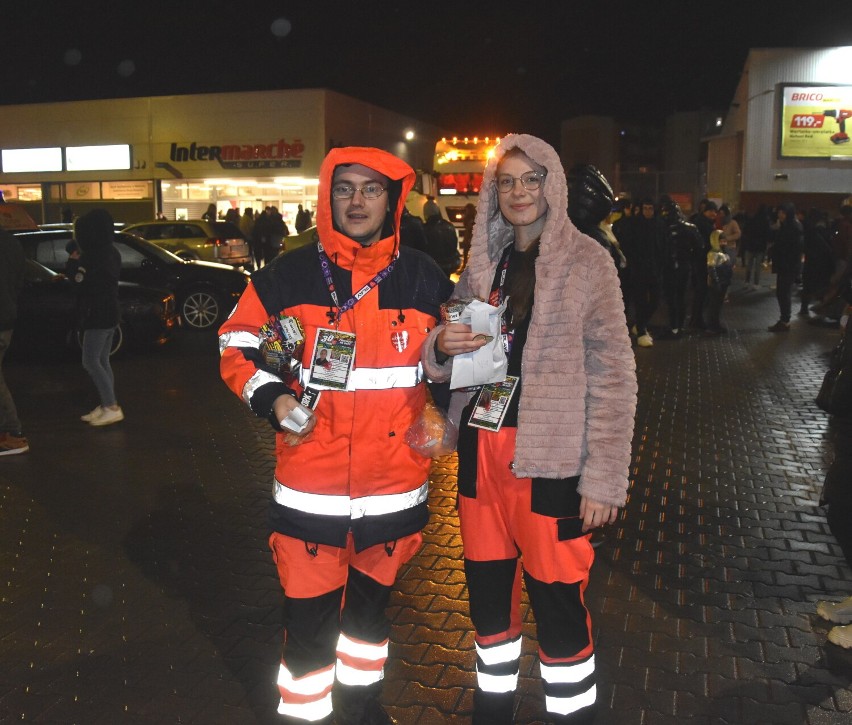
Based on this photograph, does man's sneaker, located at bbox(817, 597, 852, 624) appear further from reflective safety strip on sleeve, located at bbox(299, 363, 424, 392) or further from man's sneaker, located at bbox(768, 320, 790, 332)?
man's sneaker, located at bbox(768, 320, 790, 332)

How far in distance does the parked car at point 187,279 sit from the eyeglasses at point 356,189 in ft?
36.0

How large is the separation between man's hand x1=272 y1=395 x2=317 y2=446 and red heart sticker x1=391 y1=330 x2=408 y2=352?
0.37 metres

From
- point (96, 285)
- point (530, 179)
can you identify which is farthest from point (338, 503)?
point (96, 285)

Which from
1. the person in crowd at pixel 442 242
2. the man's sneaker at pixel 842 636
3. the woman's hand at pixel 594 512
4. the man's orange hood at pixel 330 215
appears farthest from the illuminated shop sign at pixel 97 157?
the woman's hand at pixel 594 512

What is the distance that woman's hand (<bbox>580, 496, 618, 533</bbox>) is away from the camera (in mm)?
2740

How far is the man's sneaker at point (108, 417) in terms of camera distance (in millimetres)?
8125

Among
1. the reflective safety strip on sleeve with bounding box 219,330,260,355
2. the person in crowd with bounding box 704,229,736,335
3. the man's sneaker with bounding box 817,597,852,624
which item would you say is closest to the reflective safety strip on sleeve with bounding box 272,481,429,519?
the reflective safety strip on sleeve with bounding box 219,330,260,355

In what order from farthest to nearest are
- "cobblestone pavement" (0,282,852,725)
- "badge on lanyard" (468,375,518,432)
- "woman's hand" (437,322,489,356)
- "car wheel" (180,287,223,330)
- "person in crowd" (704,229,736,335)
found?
"car wheel" (180,287,223,330)
"person in crowd" (704,229,736,335)
"cobblestone pavement" (0,282,852,725)
"badge on lanyard" (468,375,518,432)
"woman's hand" (437,322,489,356)

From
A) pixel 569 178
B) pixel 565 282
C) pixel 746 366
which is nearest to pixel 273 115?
pixel 746 366

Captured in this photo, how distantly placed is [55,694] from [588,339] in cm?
262

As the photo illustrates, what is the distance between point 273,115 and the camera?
3291cm

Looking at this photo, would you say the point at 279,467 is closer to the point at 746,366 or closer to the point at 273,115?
the point at 746,366

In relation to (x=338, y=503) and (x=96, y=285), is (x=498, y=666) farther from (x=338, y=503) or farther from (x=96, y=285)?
(x=96, y=285)

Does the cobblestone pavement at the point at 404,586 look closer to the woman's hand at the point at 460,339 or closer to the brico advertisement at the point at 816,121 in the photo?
the woman's hand at the point at 460,339
